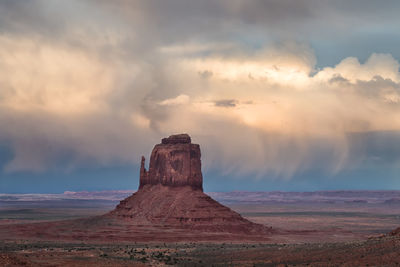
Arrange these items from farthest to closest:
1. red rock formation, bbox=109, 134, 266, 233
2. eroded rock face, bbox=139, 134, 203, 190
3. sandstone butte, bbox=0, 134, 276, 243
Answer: eroded rock face, bbox=139, 134, 203, 190 < red rock formation, bbox=109, 134, 266, 233 < sandstone butte, bbox=0, 134, 276, 243

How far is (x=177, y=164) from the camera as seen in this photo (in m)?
125

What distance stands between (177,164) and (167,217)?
12883 millimetres

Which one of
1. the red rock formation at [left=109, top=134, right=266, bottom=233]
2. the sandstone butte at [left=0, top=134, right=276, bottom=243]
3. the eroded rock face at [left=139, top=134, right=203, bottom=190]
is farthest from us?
the eroded rock face at [left=139, top=134, right=203, bottom=190]

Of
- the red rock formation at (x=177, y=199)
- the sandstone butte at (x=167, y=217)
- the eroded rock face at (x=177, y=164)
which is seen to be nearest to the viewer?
the sandstone butte at (x=167, y=217)

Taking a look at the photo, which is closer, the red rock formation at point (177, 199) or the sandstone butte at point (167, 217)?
the sandstone butte at point (167, 217)

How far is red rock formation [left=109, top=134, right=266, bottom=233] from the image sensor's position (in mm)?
116188

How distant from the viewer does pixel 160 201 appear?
123375mm

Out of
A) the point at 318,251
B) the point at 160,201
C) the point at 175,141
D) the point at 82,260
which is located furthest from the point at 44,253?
the point at 175,141

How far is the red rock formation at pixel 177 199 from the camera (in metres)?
116

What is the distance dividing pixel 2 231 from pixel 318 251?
73345 mm

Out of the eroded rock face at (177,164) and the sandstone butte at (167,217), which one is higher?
the eroded rock face at (177,164)

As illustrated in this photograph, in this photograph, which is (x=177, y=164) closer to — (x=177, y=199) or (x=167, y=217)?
(x=177, y=199)

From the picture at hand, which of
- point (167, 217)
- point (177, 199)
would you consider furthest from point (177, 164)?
point (167, 217)

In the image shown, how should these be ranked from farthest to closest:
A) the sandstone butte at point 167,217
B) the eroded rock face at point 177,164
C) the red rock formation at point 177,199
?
the eroded rock face at point 177,164
the red rock formation at point 177,199
the sandstone butte at point 167,217
